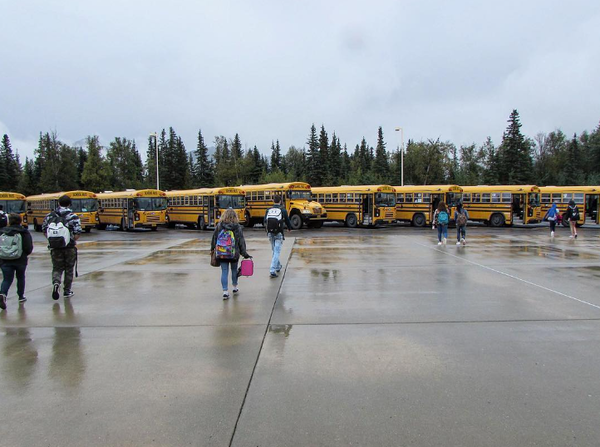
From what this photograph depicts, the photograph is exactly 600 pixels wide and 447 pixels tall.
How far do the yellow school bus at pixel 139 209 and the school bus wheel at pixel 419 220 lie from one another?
54.6 feet

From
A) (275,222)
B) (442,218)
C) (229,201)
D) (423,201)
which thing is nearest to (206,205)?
(229,201)

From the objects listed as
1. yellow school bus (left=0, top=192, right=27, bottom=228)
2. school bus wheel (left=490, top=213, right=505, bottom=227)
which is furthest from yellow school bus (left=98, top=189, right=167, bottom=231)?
school bus wheel (left=490, top=213, right=505, bottom=227)

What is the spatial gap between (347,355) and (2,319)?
5035mm

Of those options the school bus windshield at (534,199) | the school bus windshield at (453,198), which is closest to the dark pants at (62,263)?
the school bus windshield at (453,198)

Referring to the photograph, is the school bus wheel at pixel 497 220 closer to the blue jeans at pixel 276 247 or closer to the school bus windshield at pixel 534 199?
the school bus windshield at pixel 534 199

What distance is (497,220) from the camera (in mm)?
27859

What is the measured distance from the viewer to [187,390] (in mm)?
3867

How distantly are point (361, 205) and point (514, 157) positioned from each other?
40.6 m

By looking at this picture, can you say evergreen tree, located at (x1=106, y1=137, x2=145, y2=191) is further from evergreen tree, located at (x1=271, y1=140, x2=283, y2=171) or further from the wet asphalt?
the wet asphalt

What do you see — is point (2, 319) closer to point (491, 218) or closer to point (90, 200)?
point (90, 200)

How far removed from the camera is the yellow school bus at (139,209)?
91.9 ft

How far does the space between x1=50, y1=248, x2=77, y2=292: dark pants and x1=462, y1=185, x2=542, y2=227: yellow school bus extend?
26.0 metres

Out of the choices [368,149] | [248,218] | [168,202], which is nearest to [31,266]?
[248,218]

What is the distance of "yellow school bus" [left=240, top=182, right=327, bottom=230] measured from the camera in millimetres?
26250
